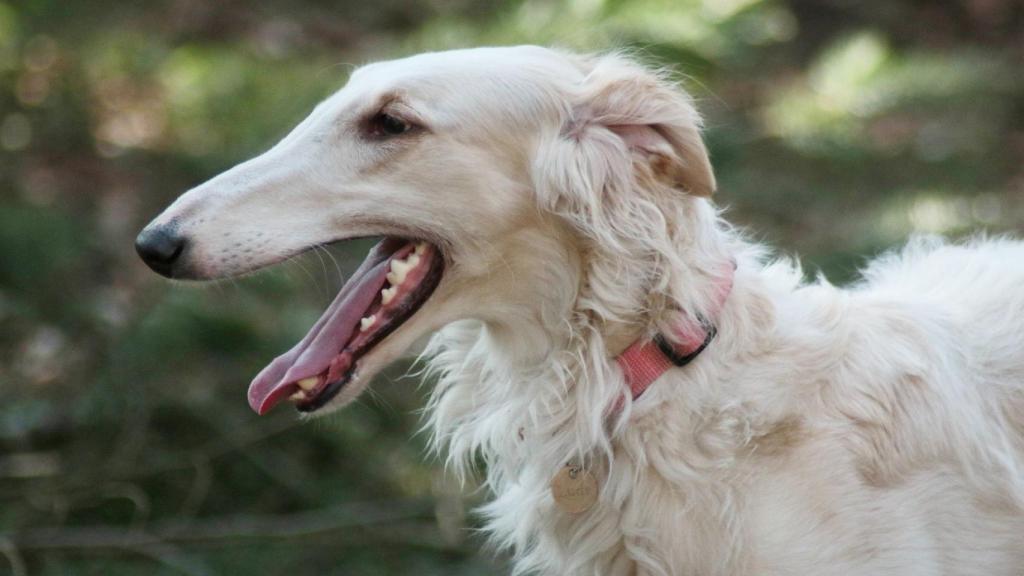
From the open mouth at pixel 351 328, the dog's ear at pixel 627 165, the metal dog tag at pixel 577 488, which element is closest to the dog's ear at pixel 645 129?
the dog's ear at pixel 627 165

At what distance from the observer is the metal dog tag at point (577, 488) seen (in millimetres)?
3016

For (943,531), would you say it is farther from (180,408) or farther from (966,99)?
(966,99)

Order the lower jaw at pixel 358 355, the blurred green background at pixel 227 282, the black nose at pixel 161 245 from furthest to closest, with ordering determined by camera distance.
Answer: the blurred green background at pixel 227 282
the lower jaw at pixel 358 355
the black nose at pixel 161 245

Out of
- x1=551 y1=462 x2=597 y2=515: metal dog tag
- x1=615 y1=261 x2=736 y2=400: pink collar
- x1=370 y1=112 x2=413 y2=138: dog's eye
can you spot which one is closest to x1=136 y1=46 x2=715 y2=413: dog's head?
x1=370 y1=112 x2=413 y2=138: dog's eye

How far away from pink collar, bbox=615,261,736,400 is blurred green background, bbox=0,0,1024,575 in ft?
6.50

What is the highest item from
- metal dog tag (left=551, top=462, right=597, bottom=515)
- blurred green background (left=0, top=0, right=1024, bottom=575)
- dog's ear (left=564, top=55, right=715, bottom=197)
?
dog's ear (left=564, top=55, right=715, bottom=197)

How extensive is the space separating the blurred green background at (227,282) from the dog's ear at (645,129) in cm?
194

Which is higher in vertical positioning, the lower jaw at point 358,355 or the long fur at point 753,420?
the lower jaw at point 358,355

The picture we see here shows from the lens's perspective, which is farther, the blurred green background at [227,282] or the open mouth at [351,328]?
the blurred green background at [227,282]

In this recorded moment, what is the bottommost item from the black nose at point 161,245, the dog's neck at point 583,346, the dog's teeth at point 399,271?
the dog's neck at point 583,346

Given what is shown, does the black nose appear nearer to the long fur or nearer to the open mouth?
the open mouth

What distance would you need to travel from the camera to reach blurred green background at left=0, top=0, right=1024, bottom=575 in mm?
4895

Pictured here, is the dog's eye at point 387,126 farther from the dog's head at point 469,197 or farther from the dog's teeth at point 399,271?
the dog's teeth at point 399,271

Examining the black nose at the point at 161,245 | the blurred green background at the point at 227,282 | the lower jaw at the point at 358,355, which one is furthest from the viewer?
the blurred green background at the point at 227,282
